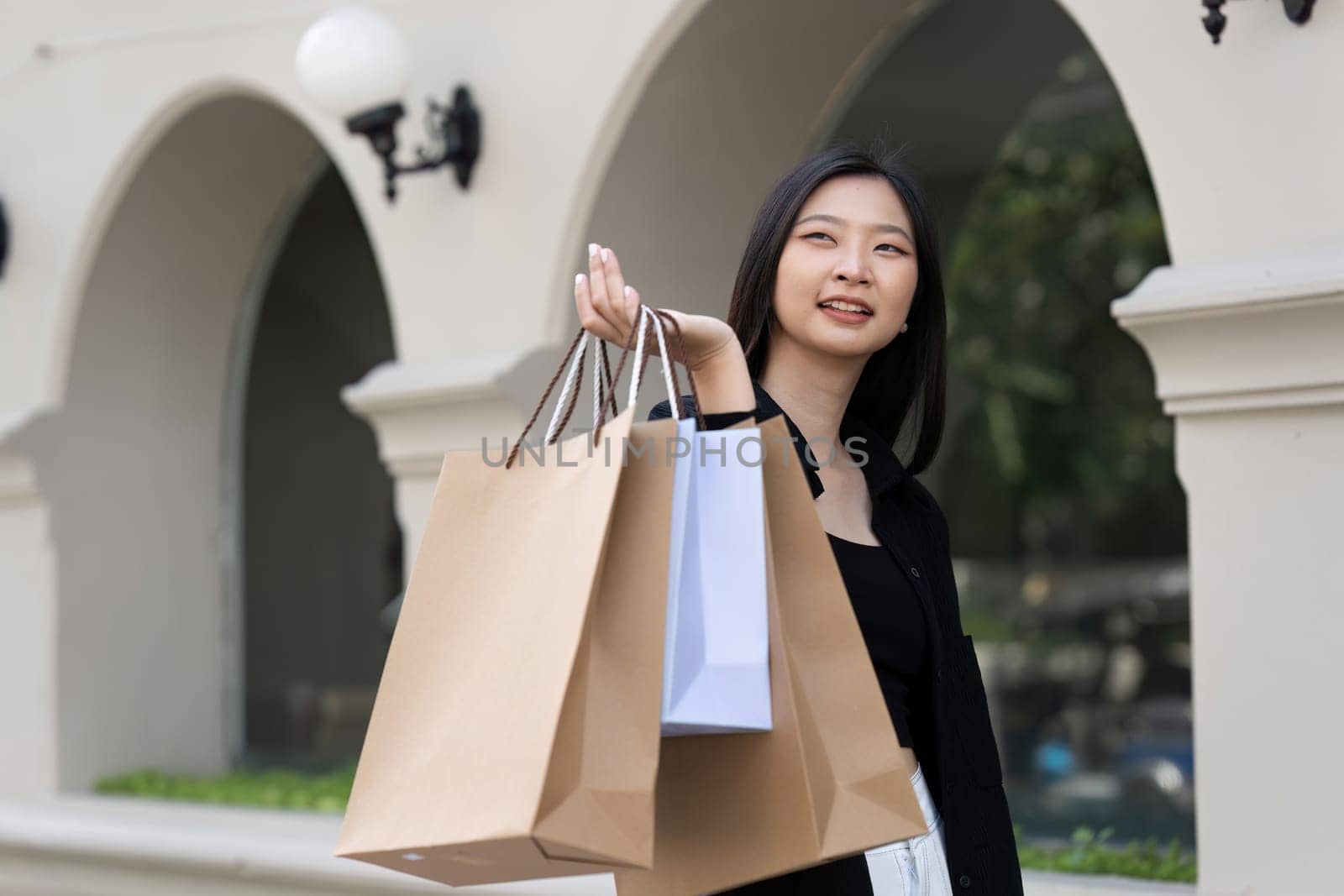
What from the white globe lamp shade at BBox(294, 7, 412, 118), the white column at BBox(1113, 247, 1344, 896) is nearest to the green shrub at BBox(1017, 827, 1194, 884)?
the white column at BBox(1113, 247, 1344, 896)

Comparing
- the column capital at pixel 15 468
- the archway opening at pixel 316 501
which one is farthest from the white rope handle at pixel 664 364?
the archway opening at pixel 316 501

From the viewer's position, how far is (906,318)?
1971mm

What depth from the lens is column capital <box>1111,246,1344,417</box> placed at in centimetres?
265

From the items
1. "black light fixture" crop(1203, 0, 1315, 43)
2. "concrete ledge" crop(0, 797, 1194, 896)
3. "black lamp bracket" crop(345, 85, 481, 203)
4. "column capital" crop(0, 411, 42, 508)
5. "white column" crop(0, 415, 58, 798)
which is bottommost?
"concrete ledge" crop(0, 797, 1194, 896)

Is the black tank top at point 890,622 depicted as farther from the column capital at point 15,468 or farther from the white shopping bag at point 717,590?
the column capital at point 15,468

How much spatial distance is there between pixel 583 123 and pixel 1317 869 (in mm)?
2243

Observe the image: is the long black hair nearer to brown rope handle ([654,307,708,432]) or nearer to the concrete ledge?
brown rope handle ([654,307,708,432])

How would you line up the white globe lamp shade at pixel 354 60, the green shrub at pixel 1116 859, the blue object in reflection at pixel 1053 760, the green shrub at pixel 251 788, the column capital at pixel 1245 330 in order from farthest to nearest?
the blue object in reflection at pixel 1053 760, the green shrub at pixel 251 788, the white globe lamp shade at pixel 354 60, the green shrub at pixel 1116 859, the column capital at pixel 1245 330

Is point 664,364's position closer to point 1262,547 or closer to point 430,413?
point 1262,547

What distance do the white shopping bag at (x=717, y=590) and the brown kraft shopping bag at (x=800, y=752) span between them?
0.03 m

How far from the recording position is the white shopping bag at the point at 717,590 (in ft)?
4.86

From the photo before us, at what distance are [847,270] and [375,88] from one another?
223 cm

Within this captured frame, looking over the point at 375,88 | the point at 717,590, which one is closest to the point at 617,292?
the point at 717,590

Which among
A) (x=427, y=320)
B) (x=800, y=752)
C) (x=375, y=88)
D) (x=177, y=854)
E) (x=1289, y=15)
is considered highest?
(x=375, y=88)
